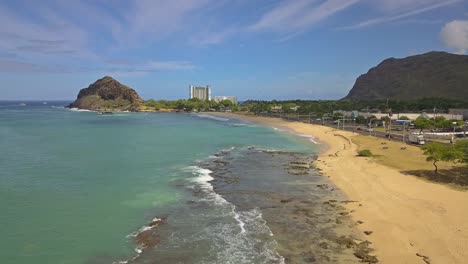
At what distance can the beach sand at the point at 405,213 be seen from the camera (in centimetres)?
1731

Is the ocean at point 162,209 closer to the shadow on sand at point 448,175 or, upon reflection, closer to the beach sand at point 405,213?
the beach sand at point 405,213

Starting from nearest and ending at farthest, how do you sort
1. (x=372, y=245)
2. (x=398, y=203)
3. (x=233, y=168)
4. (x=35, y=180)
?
1. (x=372, y=245)
2. (x=398, y=203)
3. (x=35, y=180)
4. (x=233, y=168)

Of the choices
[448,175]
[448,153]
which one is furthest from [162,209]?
[448,153]

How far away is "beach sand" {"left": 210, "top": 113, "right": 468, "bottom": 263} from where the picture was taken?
682 inches

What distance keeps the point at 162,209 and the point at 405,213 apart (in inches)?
570

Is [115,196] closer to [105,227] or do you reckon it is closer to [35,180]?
[105,227]

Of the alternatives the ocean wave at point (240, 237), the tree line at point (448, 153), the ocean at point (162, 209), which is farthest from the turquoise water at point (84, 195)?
the tree line at point (448, 153)

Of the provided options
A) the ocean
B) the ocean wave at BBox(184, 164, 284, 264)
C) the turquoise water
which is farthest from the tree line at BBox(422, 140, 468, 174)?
the turquoise water

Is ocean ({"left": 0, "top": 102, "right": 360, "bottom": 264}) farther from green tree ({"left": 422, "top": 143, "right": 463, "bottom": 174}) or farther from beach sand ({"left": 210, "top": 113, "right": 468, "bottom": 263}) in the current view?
green tree ({"left": 422, "top": 143, "right": 463, "bottom": 174})

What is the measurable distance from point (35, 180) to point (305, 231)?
23.6m

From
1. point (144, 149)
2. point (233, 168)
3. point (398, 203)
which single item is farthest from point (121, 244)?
point (144, 149)

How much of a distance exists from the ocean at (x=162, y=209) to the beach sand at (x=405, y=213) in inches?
77.9

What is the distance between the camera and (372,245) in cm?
1823

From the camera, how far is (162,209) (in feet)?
81.0
